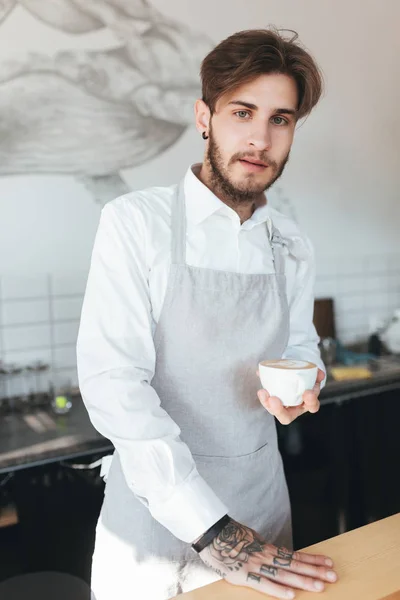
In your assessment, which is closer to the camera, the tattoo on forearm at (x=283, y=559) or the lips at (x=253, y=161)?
the tattoo on forearm at (x=283, y=559)

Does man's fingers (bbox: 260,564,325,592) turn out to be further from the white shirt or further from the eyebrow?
the eyebrow

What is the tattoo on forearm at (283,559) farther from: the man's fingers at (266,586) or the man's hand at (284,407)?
the man's hand at (284,407)

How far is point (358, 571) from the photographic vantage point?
1.09 meters

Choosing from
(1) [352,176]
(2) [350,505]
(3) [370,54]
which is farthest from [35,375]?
(3) [370,54]

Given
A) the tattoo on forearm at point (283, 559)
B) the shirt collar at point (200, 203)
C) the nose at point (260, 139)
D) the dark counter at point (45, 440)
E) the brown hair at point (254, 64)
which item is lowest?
the dark counter at point (45, 440)

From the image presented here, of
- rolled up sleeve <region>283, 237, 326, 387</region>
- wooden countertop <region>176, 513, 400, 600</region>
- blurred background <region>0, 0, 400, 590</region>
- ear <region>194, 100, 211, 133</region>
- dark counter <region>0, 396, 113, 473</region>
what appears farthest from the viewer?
blurred background <region>0, 0, 400, 590</region>

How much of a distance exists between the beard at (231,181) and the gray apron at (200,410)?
0.11 m

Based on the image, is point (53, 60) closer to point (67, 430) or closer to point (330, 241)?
point (67, 430)

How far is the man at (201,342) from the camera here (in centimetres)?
116

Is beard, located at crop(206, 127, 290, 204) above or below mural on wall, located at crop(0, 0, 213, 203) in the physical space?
below

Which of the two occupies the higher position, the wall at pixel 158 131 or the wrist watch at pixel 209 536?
the wall at pixel 158 131

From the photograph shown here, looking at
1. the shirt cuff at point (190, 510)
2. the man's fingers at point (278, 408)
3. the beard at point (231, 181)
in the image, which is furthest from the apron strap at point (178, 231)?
the shirt cuff at point (190, 510)

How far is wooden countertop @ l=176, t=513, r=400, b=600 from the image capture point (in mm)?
1030

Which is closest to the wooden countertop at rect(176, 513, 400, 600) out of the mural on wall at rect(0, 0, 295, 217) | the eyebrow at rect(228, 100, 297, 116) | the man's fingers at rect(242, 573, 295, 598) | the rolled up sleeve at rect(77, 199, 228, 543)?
the man's fingers at rect(242, 573, 295, 598)
